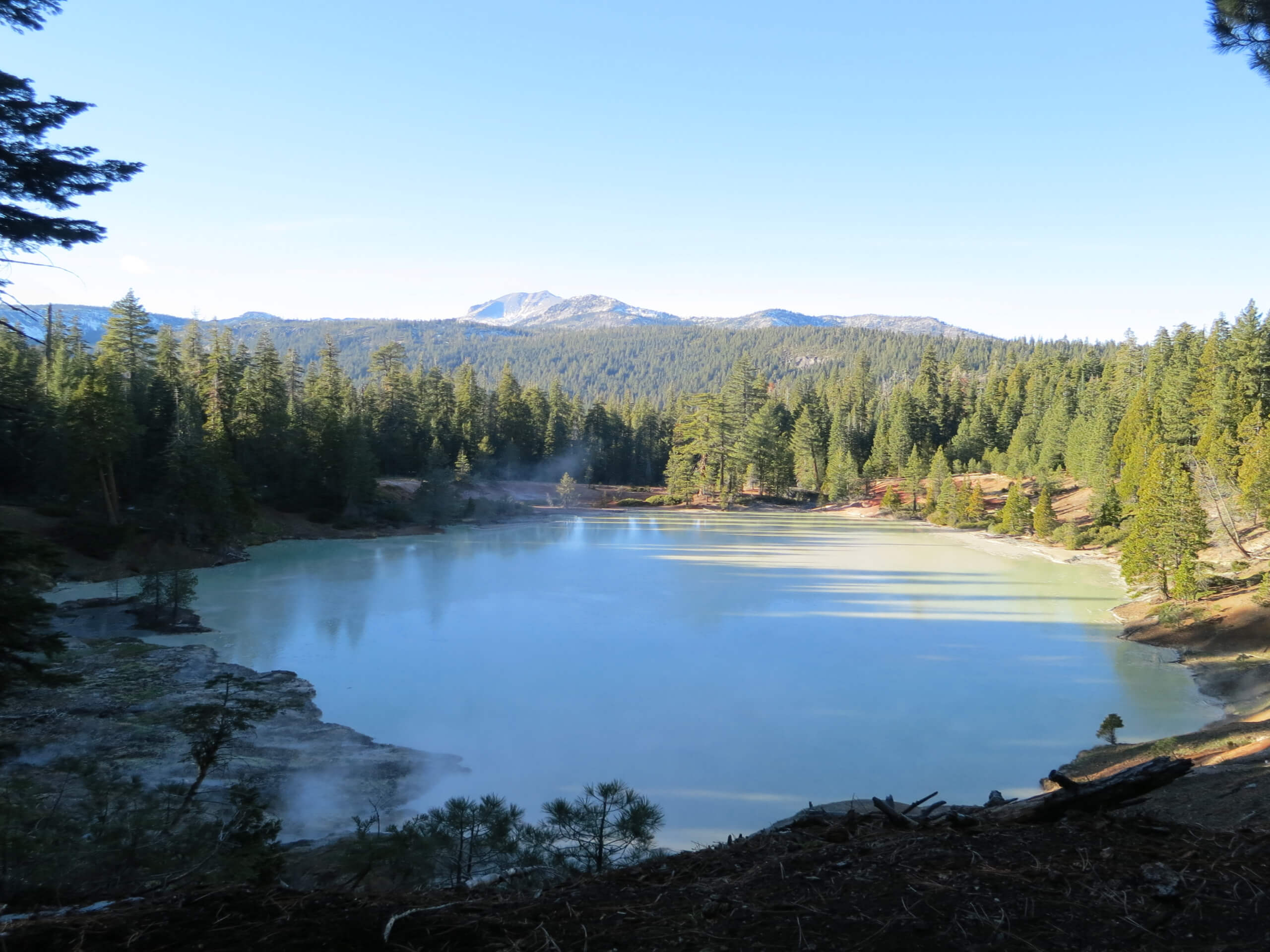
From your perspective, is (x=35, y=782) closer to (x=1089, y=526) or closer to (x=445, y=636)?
(x=445, y=636)

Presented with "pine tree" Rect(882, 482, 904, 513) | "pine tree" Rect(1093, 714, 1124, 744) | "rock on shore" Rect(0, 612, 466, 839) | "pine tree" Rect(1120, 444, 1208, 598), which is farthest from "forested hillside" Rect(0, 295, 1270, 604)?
"pine tree" Rect(1093, 714, 1124, 744)

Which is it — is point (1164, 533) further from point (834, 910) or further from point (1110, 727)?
point (834, 910)

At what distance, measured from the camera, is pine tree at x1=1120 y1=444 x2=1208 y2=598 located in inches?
762

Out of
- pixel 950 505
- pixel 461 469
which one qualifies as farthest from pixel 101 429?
pixel 950 505

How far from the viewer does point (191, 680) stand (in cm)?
1298

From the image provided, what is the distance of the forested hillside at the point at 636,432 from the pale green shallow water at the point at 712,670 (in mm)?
5180

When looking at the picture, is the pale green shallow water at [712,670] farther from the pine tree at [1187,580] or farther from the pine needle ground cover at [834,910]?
the pine needle ground cover at [834,910]

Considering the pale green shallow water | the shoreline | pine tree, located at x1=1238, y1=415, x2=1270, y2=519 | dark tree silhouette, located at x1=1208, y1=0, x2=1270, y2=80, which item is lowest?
the pale green shallow water

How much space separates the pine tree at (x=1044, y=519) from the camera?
124ft

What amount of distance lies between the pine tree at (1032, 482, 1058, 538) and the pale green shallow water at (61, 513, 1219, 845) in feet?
28.4

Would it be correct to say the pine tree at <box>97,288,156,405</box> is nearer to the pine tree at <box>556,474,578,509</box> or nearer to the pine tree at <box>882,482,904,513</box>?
the pine tree at <box>556,474,578,509</box>

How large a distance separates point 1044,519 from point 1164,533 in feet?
64.5

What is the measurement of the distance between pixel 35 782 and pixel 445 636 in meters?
10.2

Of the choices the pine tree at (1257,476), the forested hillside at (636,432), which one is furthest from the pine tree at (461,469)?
the pine tree at (1257,476)
